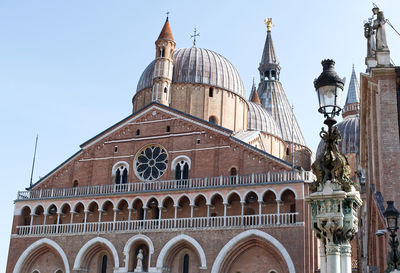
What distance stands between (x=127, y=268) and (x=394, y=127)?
19670mm

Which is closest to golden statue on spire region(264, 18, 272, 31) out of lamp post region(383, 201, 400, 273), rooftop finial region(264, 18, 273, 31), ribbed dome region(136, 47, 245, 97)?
rooftop finial region(264, 18, 273, 31)

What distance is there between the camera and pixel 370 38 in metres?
19.4

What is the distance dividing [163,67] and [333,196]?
30.4 m

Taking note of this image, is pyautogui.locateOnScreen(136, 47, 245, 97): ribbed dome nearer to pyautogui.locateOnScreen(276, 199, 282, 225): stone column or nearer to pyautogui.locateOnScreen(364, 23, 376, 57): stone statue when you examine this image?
pyautogui.locateOnScreen(276, 199, 282, 225): stone column

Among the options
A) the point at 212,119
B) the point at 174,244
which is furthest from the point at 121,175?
the point at 212,119

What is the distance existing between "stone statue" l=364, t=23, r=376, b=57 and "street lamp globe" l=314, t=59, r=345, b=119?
11.6 metres

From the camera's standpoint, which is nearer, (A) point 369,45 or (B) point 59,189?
(A) point 369,45

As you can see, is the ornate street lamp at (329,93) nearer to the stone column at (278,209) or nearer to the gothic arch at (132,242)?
the stone column at (278,209)

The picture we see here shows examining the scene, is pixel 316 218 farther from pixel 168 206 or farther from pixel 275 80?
pixel 275 80

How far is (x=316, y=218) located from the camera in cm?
765

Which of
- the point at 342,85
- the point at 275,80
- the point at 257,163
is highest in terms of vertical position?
the point at 275,80

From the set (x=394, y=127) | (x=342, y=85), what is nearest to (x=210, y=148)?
(x=394, y=127)

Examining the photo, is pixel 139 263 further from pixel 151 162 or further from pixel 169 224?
pixel 151 162

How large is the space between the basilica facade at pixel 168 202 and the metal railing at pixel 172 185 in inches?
2.7
